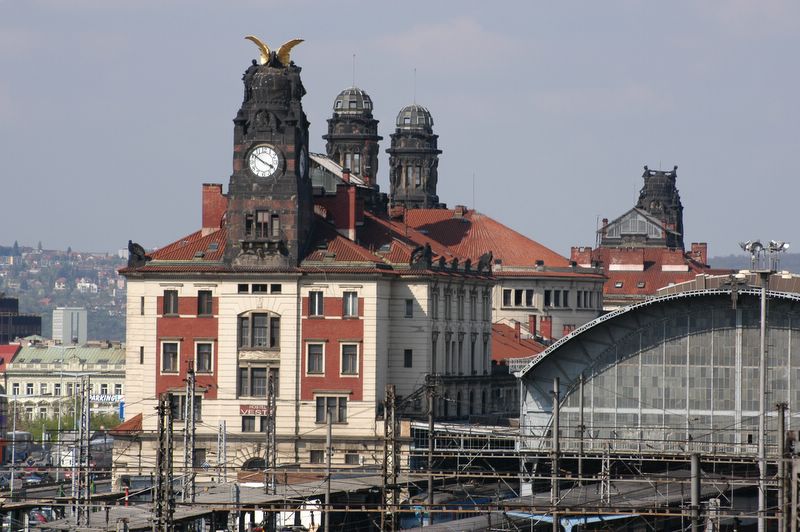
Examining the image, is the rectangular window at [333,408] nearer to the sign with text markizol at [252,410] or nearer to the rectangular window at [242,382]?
the sign with text markizol at [252,410]

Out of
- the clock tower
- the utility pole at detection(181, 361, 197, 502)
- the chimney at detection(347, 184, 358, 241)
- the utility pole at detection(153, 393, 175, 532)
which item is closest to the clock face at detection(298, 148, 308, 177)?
the clock tower

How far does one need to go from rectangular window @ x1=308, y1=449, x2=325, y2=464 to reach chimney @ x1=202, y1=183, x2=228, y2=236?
686 inches

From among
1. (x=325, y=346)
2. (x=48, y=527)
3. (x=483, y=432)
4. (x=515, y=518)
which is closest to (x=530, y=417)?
(x=483, y=432)

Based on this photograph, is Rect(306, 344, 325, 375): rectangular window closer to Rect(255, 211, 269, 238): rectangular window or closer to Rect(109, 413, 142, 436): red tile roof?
Rect(255, 211, 269, 238): rectangular window

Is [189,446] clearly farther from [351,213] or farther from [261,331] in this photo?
[351,213]

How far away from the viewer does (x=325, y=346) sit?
15162 cm

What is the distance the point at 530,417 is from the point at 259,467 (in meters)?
18.9

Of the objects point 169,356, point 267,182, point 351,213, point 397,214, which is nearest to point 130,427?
point 169,356

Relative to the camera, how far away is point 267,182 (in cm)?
15375

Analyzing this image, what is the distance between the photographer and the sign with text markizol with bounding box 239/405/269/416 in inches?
5945

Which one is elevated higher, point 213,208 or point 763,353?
point 213,208

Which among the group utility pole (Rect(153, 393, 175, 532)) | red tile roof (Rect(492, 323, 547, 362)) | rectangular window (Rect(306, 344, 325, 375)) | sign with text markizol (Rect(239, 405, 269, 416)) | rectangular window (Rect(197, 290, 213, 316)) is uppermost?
rectangular window (Rect(197, 290, 213, 316))

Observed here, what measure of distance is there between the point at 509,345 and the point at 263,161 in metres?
42.2

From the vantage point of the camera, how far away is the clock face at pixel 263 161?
154m
